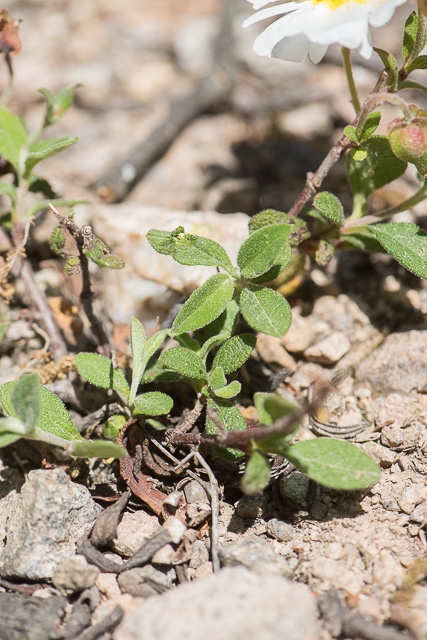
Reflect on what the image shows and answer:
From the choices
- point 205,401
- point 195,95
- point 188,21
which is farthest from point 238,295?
point 188,21

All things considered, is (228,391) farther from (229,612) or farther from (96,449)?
(229,612)

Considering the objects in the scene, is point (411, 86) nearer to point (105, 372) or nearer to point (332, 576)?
point (105, 372)

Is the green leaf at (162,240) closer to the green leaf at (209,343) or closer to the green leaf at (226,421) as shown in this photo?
the green leaf at (209,343)

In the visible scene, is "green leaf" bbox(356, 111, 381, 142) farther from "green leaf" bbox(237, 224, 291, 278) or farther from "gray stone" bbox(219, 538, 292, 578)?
"gray stone" bbox(219, 538, 292, 578)

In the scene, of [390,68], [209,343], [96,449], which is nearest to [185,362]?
[209,343]

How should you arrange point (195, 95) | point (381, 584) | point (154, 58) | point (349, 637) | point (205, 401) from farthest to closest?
point (154, 58) < point (195, 95) < point (205, 401) < point (381, 584) < point (349, 637)

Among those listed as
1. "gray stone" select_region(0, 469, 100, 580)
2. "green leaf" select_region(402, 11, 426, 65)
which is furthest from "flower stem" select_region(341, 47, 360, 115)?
"gray stone" select_region(0, 469, 100, 580)
